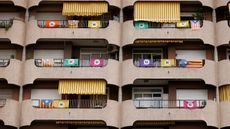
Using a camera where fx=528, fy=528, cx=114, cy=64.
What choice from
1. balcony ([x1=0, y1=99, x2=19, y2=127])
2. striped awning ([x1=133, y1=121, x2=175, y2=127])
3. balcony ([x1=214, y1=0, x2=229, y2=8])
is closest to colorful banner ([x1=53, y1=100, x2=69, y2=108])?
balcony ([x1=0, y1=99, x2=19, y2=127])

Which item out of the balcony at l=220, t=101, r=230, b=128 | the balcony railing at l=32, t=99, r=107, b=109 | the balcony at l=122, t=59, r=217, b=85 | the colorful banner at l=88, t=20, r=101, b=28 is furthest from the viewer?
the colorful banner at l=88, t=20, r=101, b=28

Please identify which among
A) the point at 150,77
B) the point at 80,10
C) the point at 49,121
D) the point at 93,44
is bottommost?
the point at 49,121

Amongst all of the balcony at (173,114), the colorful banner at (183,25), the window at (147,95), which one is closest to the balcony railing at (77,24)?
the colorful banner at (183,25)

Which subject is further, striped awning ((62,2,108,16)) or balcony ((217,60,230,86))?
striped awning ((62,2,108,16))

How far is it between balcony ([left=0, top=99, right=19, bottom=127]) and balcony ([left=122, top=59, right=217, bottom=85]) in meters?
7.29

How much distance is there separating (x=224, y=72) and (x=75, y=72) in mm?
9814

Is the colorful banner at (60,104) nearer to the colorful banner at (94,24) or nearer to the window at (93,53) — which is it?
the window at (93,53)

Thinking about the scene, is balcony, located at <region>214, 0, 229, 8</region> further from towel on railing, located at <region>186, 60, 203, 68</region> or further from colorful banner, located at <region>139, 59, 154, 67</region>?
colorful banner, located at <region>139, 59, 154, 67</region>

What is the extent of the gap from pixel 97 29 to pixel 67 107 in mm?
5712

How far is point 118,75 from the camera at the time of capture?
35.2m

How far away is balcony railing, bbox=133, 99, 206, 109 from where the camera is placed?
3444cm

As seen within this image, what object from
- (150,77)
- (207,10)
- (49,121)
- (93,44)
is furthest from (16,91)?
(207,10)

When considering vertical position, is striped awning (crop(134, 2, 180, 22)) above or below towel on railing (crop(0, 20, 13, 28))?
above

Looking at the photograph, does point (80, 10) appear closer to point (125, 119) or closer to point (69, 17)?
point (69, 17)
